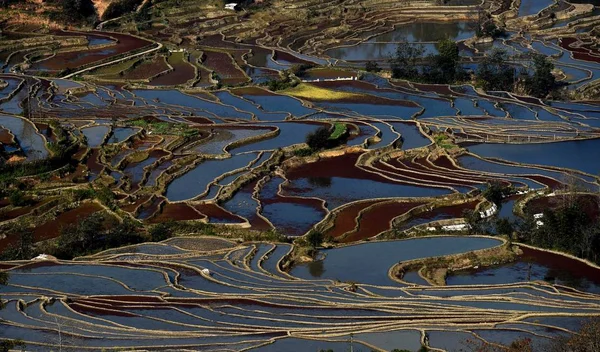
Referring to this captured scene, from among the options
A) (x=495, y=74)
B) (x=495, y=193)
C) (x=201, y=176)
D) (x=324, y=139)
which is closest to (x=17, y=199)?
(x=201, y=176)

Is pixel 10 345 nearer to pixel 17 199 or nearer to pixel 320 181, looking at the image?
pixel 17 199

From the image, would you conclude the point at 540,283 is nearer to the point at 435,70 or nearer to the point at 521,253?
the point at 521,253

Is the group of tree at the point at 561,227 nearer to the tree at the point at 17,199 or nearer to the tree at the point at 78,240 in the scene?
the tree at the point at 78,240

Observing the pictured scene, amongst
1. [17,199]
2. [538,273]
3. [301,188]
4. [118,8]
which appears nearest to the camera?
[538,273]

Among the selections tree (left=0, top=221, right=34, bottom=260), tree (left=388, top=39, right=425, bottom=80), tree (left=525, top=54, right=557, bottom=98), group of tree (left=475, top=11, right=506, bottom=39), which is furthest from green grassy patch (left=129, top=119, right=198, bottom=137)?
group of tree (left=475, top=11, right=506, bottom=39)

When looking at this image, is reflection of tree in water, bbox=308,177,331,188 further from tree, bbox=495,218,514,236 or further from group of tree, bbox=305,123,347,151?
tree, bbox=495,218,514,236

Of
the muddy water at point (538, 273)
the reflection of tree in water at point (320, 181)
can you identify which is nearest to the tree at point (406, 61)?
the reflection of tree in water at point (320, 181)

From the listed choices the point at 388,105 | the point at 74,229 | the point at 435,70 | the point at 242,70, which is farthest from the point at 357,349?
the point at 242,70
